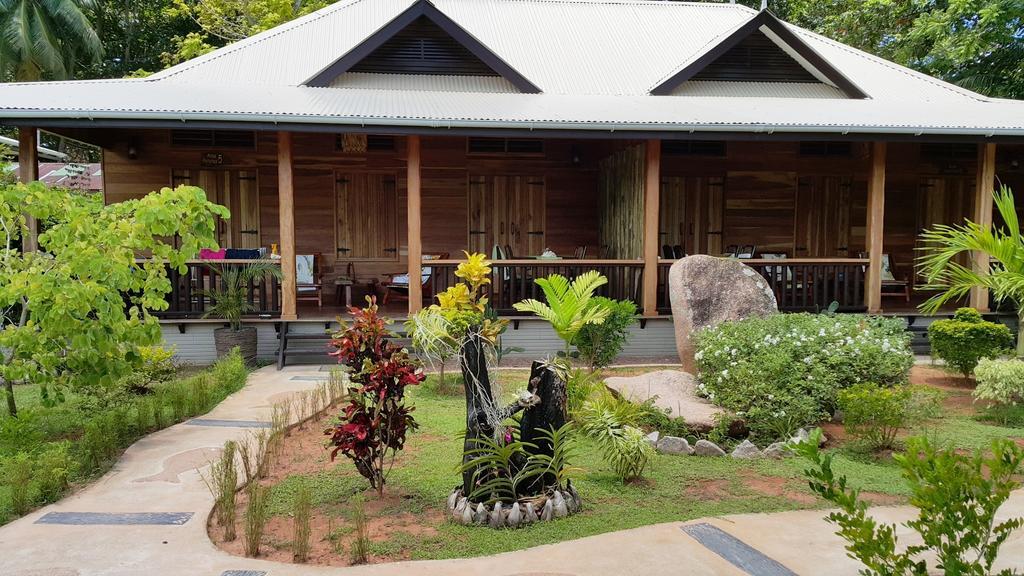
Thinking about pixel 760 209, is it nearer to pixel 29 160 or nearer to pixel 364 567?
pixel 29 160

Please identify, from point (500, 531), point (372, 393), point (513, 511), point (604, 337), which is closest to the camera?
point (500, 531)

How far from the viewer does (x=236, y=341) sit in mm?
10250

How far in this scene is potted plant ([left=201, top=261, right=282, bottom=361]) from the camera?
404 inches

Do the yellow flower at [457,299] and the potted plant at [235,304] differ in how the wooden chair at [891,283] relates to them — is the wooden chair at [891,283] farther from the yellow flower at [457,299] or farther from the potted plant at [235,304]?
the potted plant at [235,304]

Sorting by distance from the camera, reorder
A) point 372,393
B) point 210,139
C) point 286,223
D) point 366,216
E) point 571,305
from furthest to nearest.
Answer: point 366,216 → point 210,139 → point 286,223 → point 571,305 → point 372,393

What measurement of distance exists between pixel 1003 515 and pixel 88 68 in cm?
3097

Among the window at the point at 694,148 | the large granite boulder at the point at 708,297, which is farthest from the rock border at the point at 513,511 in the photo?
the window at the point at 694,148

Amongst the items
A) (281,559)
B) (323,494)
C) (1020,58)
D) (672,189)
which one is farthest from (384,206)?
(1020,58)

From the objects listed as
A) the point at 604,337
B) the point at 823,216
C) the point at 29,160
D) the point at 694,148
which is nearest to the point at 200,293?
the point at 29,160

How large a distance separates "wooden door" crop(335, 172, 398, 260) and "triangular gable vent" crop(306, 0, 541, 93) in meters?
1.96

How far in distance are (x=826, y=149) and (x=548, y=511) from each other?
11.9 m

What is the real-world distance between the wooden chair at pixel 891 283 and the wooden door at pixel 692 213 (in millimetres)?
2854

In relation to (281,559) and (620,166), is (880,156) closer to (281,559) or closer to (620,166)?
(620,166)

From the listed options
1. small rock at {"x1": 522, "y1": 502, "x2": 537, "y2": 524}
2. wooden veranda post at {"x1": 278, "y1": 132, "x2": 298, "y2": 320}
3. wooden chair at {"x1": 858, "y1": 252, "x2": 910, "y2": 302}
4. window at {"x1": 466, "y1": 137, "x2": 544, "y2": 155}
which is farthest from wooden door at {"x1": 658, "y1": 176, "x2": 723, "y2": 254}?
small rock at {"x1": 522, "y1": 502, "x2": 537, "y2": 524}
